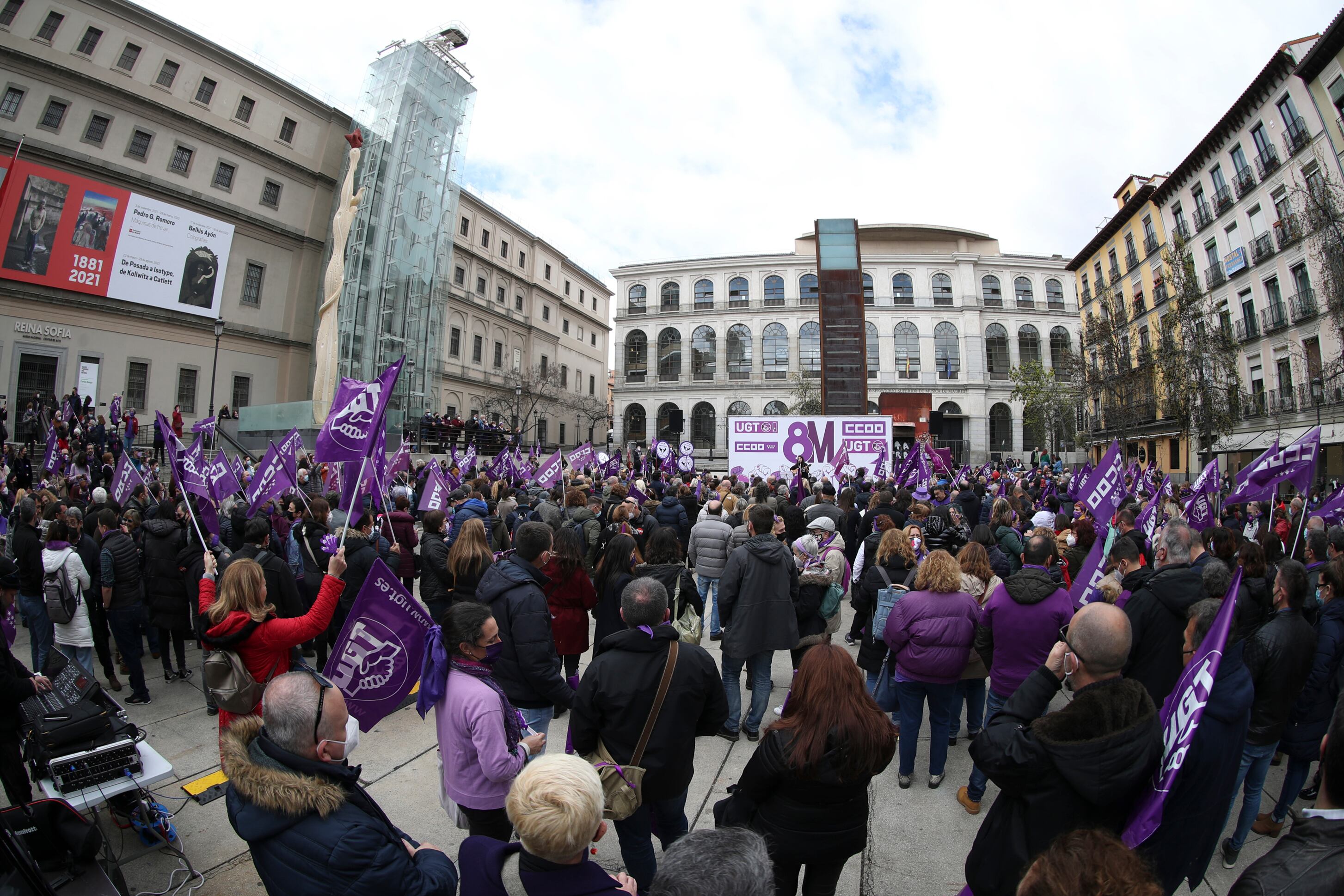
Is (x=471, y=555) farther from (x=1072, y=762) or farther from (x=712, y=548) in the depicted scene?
(x=1072, y=762)

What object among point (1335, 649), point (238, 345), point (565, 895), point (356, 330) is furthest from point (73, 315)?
point (1335, 649)

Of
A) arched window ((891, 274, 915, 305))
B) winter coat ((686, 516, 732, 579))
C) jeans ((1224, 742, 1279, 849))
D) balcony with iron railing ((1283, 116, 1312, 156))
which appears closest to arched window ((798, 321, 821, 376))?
arched window ((891, 274, 915, 305))

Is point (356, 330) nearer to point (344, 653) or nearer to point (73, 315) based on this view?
point (73, 315)

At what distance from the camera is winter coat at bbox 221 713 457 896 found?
1899mm

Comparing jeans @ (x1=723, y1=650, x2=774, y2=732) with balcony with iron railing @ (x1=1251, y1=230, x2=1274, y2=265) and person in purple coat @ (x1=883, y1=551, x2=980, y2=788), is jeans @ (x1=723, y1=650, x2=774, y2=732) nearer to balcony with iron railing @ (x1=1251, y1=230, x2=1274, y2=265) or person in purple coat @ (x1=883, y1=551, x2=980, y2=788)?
person in purple coat @ (x1=883, y1=551, x2=980, y2=788)

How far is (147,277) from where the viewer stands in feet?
97.2

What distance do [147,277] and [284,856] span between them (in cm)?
3716

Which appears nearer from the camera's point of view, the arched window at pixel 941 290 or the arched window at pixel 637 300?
the arched window at pixel 941 290

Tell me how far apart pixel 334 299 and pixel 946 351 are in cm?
4634

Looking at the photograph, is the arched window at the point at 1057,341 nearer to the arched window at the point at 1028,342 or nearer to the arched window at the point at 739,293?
the arched window at the point at 1028,342

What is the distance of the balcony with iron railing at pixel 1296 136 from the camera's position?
24.2m

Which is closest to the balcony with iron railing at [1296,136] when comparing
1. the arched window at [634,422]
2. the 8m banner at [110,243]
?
the arched window at [634,422]

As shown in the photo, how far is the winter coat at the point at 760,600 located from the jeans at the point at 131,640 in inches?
212

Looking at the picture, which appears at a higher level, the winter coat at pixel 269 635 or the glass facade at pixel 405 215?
the glass facade at pixel 405 215
